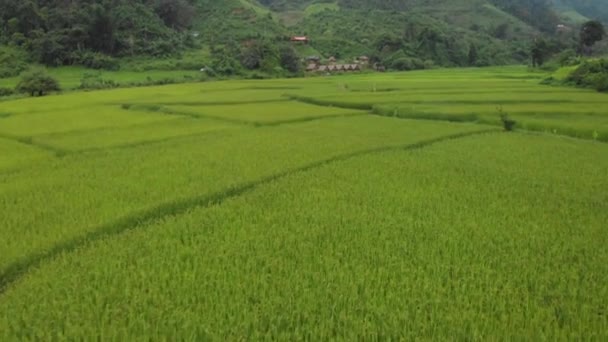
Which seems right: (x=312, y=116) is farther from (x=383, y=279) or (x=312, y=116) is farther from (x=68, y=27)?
(x=68, y=27)

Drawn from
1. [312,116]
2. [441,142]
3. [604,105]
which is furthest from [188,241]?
[604,105]

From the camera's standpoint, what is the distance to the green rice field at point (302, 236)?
3.98 meters

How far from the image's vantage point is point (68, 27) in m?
40.0

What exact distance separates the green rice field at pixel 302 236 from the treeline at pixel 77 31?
28049mm

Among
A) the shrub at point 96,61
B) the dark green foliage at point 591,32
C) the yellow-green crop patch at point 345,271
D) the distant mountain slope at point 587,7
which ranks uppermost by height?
Result: the distant mountain slope at point 587,7

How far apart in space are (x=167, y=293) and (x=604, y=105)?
18.0m

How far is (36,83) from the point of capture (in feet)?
90.9

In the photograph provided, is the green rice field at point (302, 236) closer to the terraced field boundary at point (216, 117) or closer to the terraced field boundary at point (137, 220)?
the terraced field boundary at point (137, 220)

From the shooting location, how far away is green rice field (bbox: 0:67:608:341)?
3980 millimetres

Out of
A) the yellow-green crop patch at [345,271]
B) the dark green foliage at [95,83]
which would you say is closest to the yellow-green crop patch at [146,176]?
the yellow-green crop patch at [345,271]

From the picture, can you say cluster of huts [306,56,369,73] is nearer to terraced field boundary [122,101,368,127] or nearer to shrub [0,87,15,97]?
shrub [0,87,15,97]

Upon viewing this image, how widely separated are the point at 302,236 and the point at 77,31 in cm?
3871

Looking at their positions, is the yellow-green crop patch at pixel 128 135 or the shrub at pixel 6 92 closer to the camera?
the yellow-green crop patch at pixel 128 135

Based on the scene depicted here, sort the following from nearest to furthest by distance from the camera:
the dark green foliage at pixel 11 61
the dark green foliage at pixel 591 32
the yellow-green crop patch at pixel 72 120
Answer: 1. the yellow-green crop patch at pixel 72 120
2. the dark green foliage at pixel 11 61
3. the dark green foliage at pixel 591 32
